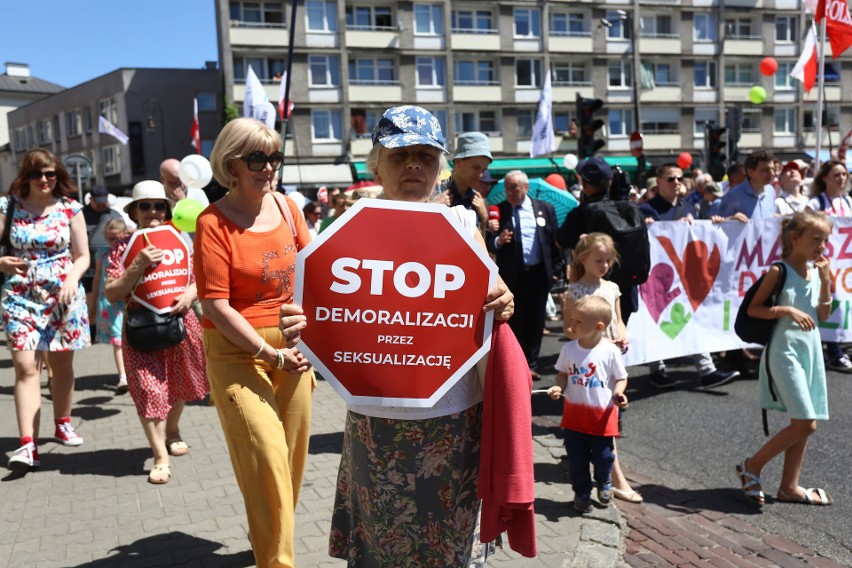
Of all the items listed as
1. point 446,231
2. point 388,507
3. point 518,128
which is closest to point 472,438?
point 388,507

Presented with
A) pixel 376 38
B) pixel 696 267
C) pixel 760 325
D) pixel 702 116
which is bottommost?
pixel 760 325

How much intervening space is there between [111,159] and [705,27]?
38441 millimetres

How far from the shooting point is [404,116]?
226cm

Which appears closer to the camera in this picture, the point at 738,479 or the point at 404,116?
the point at 404,116

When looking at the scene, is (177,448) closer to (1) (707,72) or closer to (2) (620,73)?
(2) (620,73)

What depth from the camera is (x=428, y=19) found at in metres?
43.4

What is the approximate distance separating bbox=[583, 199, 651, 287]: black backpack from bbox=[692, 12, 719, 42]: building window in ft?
155

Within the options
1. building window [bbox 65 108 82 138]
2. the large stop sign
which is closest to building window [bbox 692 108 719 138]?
building window [bbox 65 108 82 138]

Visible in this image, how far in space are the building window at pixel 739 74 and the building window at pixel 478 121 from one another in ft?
52.0

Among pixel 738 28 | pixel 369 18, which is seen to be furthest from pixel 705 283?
pixel 738 28

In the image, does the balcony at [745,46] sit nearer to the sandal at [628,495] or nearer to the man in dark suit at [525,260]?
the man in dark suit at [525,260]

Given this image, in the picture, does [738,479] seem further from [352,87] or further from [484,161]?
[352,87]

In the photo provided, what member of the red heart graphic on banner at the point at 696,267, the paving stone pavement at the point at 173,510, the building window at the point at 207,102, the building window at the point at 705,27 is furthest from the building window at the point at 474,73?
the paving stone pavement at the point at 173,510

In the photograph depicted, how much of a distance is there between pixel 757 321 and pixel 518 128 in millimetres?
41855
